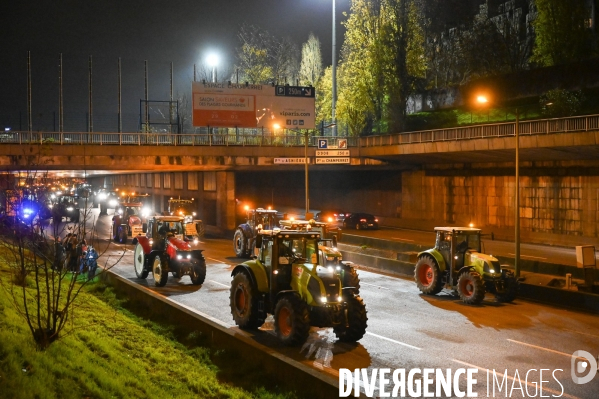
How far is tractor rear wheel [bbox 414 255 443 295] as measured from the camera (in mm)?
21359

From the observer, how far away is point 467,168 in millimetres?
45906

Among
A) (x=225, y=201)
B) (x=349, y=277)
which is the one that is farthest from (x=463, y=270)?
(x=225, y=201)

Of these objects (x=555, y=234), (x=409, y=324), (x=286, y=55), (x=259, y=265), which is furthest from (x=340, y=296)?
(x=286, y=55)

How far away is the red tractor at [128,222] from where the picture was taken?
39.0 m

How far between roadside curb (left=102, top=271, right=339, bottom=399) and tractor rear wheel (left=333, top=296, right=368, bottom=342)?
1915mm

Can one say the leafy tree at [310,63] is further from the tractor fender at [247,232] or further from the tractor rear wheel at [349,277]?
the tractor rear wheel at [349,277]

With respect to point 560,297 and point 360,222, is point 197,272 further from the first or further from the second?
point 360,222

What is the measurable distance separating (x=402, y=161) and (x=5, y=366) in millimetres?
42514

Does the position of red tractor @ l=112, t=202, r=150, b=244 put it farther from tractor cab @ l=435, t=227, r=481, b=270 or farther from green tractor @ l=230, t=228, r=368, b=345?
green tractor @ l=230, t=228, r=368, b=345

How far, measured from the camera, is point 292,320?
14188 millimetres

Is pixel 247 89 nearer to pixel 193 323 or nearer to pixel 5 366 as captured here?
pixel 193 323

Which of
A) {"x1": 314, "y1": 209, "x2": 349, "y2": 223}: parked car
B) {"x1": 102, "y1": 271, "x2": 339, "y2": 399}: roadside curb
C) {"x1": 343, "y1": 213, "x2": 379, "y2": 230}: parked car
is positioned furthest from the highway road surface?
{"x1": 314, "y1": 209, "x2": 349, "y2": 223}: parked car

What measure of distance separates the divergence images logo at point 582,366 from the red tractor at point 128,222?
2882 centimetres

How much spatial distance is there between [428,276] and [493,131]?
19.3 m
